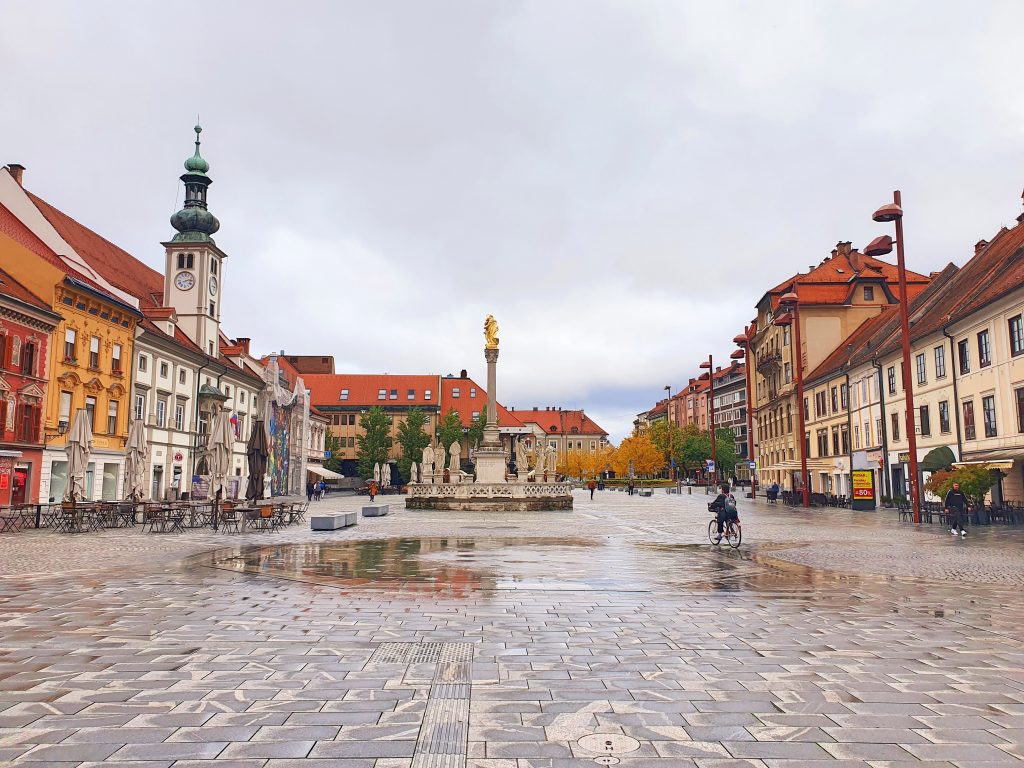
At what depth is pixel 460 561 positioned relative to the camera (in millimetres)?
14812

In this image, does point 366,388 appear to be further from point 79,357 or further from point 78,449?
point 78,449

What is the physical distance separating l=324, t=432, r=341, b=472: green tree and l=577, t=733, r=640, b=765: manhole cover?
8803cm

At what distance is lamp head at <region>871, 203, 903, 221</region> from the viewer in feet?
87.9

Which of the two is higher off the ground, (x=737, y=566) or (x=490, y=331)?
(x=490, y=331)

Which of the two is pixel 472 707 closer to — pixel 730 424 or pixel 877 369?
pixel 877 369

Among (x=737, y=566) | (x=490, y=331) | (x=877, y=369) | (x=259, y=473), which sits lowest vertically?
(x=737, y=566)

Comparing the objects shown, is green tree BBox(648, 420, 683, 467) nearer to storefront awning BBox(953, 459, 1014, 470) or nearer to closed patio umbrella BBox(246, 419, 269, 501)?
storefront awning BBox(953, 459, 1014, 470)

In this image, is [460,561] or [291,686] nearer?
[291,686]

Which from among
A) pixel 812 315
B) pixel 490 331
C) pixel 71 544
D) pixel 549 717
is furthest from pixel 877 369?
pixel 549 717

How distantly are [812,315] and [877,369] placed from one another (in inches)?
576

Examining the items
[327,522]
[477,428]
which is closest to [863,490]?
[327,522]

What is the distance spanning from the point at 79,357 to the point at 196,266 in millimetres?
20952

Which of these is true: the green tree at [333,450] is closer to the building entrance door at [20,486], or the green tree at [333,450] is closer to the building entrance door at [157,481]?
the building entrance door at [157,481]

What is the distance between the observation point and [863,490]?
35.8 meters
